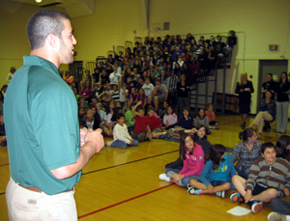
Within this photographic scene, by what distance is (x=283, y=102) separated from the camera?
8.13 m

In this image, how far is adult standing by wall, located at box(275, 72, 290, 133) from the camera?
8031 mm

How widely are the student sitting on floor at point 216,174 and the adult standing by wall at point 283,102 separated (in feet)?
15.8

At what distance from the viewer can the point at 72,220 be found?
4.10ft

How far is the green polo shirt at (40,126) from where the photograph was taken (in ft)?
3.50

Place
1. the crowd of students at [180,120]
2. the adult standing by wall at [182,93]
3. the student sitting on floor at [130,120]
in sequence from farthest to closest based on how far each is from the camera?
the adult standing by wall at [182,93] → the student sitting on floor at [130,120] → the crowd of students at [180,120]

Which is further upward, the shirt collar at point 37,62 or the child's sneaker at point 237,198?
the shirt collar at point 37,62

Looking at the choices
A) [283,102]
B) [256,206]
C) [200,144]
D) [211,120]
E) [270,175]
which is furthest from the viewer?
[211,120]

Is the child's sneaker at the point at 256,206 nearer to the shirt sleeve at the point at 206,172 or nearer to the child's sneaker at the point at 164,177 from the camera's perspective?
the shirt sleeve at the point at 206,172

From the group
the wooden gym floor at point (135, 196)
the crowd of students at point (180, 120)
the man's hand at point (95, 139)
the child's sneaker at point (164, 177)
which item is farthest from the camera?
the child's sneaker at point (164, 177)

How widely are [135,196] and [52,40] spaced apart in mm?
3156

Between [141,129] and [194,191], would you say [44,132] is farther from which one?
[141,129]

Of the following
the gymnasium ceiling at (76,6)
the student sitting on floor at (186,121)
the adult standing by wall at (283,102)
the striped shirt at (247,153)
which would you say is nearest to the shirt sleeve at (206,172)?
the striped shirt at (247,153)

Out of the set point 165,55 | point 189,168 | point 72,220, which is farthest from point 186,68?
point 72,220

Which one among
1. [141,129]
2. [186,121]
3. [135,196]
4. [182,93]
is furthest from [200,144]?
[182,93]
